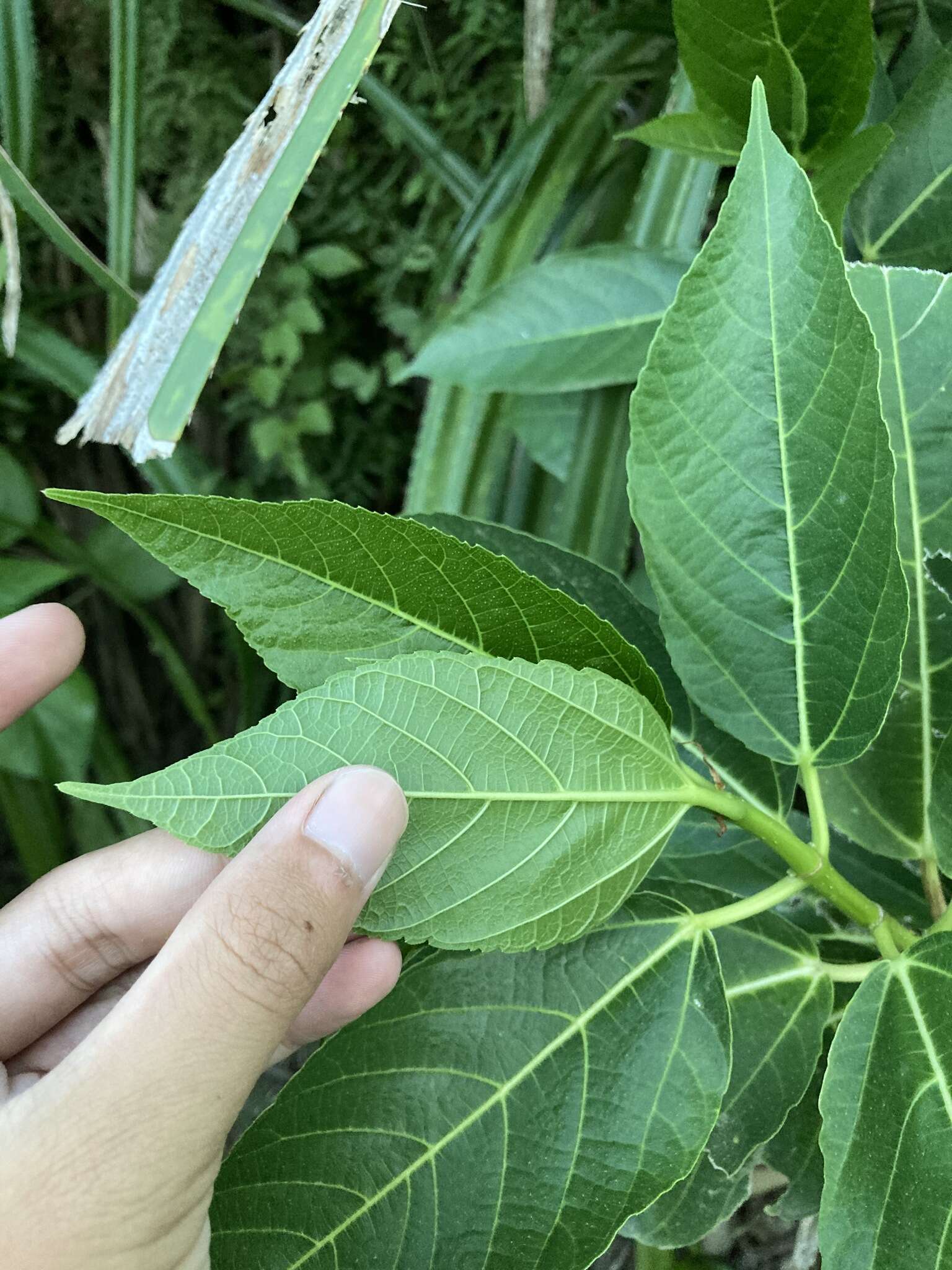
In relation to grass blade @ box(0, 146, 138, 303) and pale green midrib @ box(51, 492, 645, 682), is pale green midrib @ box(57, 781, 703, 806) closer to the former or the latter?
pale green midrib @ box(51, 492, 645, 682)

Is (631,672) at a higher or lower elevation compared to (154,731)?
higher

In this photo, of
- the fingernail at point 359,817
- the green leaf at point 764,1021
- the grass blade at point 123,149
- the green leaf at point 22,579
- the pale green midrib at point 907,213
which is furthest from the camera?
the green leaf at point 22,579

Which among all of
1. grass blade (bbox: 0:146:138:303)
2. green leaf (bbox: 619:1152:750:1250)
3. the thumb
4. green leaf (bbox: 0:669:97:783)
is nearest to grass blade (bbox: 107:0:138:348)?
grass blade (bbox: 0:146:138:303)

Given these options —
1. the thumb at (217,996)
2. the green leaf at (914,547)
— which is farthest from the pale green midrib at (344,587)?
the green leaf at (914,547)

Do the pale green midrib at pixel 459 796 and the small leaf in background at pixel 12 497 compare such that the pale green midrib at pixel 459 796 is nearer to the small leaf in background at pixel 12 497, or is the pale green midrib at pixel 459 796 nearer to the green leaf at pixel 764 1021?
the green leaf at pixel 764 1021

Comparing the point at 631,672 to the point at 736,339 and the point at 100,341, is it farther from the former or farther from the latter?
the point at 100,341

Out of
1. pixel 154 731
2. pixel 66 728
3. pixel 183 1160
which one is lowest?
pixel 154 731

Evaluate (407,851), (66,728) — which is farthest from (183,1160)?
(66,728)

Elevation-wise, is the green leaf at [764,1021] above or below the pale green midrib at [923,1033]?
below
